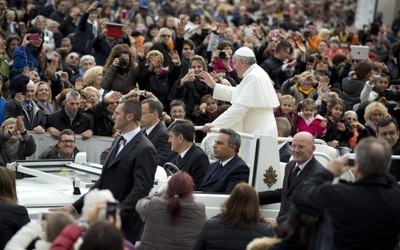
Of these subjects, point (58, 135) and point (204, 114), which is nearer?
point (58, 135)

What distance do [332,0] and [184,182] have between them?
34.3 meters

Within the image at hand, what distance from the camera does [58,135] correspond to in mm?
15648

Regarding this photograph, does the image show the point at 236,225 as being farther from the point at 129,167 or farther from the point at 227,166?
the point at 227,166

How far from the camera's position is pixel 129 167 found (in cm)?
1155

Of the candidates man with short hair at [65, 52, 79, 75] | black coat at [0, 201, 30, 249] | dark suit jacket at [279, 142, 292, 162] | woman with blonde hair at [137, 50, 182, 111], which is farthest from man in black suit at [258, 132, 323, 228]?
man with short hair at [65, 52, 79, 75]

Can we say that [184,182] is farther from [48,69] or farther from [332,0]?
[332,0]

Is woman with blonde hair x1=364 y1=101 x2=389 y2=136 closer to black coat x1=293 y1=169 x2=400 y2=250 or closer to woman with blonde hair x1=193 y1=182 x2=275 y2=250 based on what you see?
woman with blonde hair x1=193 y1=182 x2=275 y2=250

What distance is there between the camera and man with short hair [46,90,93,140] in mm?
16344

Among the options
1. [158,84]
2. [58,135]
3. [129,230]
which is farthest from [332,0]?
[129,230]

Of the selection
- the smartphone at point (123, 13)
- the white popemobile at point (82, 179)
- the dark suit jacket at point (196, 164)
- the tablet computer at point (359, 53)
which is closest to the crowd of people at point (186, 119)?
the dark suit jacket at point (196, 164)

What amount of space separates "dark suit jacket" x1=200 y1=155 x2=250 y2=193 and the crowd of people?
13 millimetres

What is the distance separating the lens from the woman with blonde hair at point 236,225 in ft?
33.5

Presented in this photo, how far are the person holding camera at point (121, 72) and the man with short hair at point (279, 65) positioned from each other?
3.16 metres

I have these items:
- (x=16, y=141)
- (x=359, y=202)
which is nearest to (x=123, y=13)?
(x=16, y=141)
